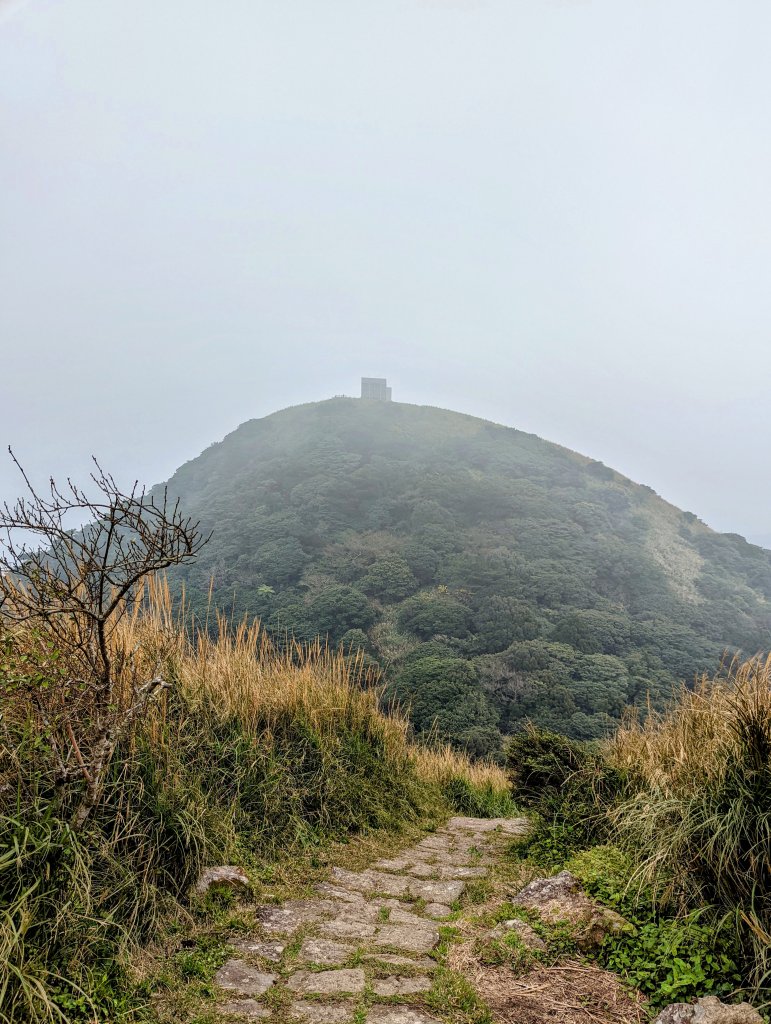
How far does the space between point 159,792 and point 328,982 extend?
3.80ft

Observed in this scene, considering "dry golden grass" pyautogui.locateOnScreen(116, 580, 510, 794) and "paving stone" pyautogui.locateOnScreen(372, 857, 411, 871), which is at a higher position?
"dry golden grass" pyautogui.locateOnScreen(116, 580, 510, 794)

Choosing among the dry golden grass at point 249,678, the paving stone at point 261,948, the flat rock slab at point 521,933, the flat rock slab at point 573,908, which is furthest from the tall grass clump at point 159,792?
the flat rock slab at point 573,908

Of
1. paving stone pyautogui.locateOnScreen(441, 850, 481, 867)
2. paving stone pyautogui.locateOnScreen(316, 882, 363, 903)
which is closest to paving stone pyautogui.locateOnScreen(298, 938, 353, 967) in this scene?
paving stone pyautogui.locateOnScreen(316, 882, 363, 903)

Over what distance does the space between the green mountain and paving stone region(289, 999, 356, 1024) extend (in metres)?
10.6

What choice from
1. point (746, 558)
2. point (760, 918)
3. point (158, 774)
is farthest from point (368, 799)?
point (746, 558)

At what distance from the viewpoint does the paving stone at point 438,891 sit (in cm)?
365

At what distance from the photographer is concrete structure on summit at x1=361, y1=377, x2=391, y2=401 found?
65.2 meters

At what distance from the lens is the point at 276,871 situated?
357cm

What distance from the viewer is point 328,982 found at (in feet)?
8.33

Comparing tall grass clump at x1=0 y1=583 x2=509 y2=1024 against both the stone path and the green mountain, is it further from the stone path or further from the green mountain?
the green mountain

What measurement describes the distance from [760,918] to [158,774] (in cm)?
276

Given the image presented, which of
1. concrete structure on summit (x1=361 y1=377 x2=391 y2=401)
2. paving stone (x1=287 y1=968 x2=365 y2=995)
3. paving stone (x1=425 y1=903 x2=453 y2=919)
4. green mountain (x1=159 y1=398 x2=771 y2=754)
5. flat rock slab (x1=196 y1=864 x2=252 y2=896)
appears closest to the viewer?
paving stone (x1=287 y1=968 x2=365 y2=995)

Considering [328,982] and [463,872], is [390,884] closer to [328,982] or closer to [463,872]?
[463,872]

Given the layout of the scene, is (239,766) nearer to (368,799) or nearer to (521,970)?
(368,799)
